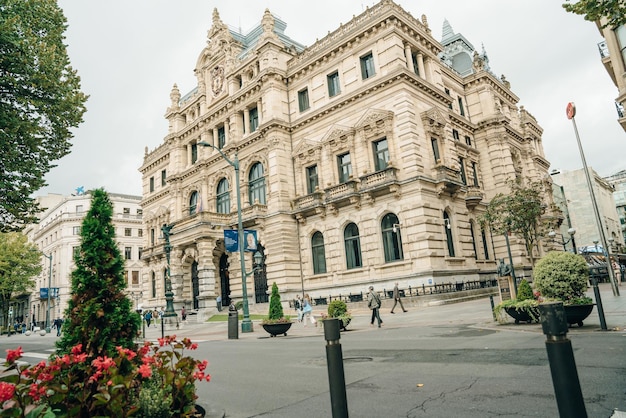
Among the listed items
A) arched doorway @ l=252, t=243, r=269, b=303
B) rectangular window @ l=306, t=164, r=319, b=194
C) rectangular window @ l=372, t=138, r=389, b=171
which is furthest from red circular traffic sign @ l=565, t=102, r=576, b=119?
arched doorway @ l=252, t=243, r=269, b=303

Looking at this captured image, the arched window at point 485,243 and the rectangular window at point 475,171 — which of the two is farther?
the rectangular window at point 475,171

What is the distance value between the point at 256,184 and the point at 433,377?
28328mm

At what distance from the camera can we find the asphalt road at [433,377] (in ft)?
15.8

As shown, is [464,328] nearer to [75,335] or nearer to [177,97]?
[75,335]

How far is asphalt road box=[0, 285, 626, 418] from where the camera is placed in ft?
15.8

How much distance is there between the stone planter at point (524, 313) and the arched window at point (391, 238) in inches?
532

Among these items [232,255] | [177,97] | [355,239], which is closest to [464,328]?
[355,239]

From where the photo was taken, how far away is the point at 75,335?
4.64m

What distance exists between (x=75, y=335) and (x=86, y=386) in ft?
3.07

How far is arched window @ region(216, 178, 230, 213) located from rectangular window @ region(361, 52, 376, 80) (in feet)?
50.5

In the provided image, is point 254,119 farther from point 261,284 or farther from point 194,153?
point 261,284

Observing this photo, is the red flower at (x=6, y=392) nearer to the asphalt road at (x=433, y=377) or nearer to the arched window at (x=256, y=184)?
the asphalt road at (x=433, y=377)

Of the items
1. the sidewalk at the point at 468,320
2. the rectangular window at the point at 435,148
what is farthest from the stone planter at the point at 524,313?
the rectangular window at the point at 435,148

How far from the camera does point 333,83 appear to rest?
1203 inches
